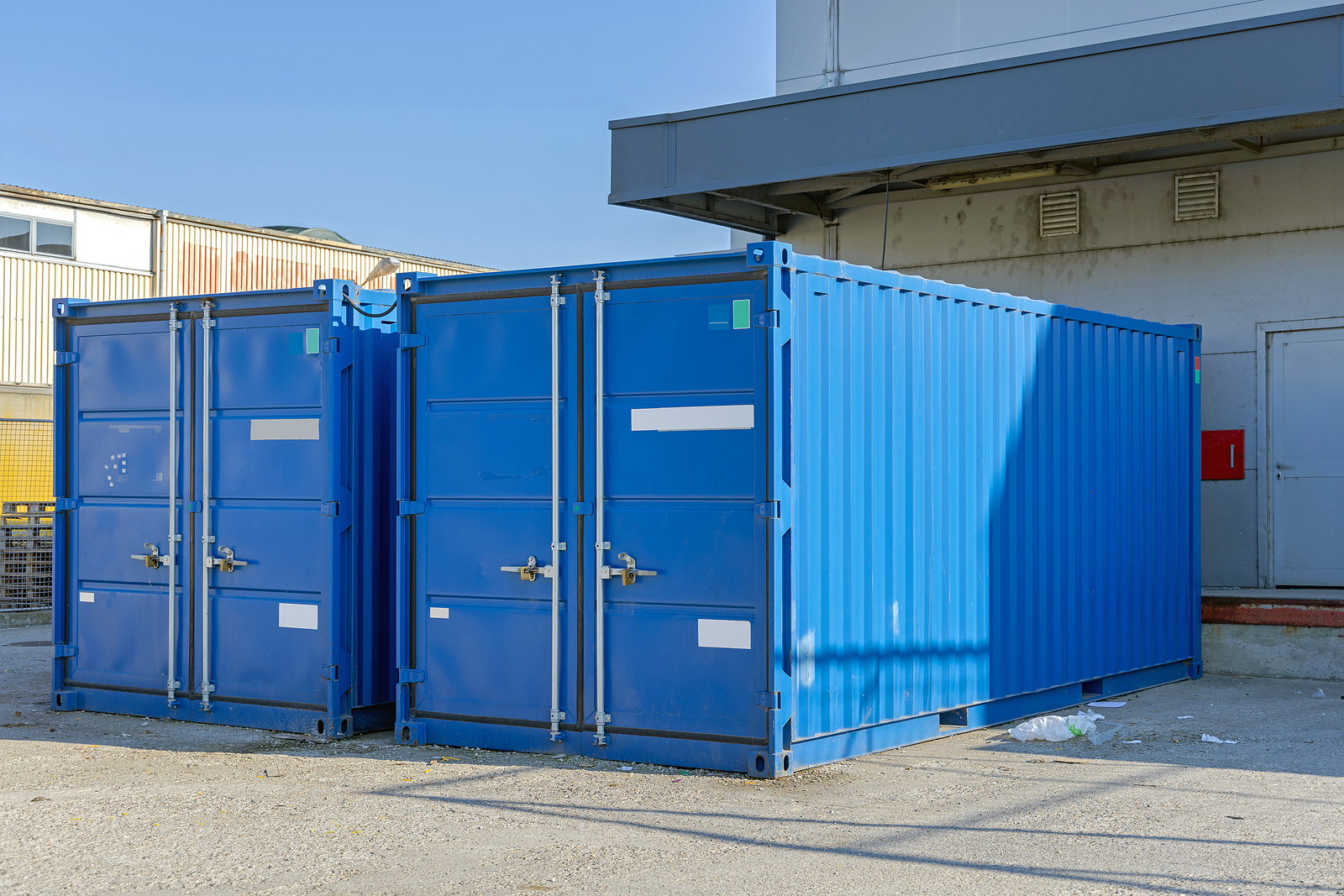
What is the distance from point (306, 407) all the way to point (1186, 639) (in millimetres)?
7755

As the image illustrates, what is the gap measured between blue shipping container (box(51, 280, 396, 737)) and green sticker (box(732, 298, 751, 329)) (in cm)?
281

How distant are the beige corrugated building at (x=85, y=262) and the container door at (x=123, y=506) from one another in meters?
15.6

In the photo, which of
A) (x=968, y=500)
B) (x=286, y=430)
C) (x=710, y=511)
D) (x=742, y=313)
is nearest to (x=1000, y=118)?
(x=968, y=500)

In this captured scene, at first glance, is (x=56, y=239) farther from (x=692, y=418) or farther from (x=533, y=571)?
(x=692, y=418)

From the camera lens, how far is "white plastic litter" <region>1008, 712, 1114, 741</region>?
8617mm

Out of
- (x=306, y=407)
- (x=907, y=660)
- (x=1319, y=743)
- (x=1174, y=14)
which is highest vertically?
(x=1174, y=14)

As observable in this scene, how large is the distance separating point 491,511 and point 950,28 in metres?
8.46

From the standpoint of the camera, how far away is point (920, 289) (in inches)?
336

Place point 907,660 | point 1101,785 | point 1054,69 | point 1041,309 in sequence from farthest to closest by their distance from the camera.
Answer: point 1054,69 < point 1041,309 < point 907,660 < point 1101,785

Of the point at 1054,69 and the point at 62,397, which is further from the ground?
the point at 1054,69

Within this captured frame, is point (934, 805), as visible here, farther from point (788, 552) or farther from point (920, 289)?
point (920, 289)

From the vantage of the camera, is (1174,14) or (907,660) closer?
(907,660)

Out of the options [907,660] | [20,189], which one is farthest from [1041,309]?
[20,189]

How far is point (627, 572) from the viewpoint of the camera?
25.4 ft
